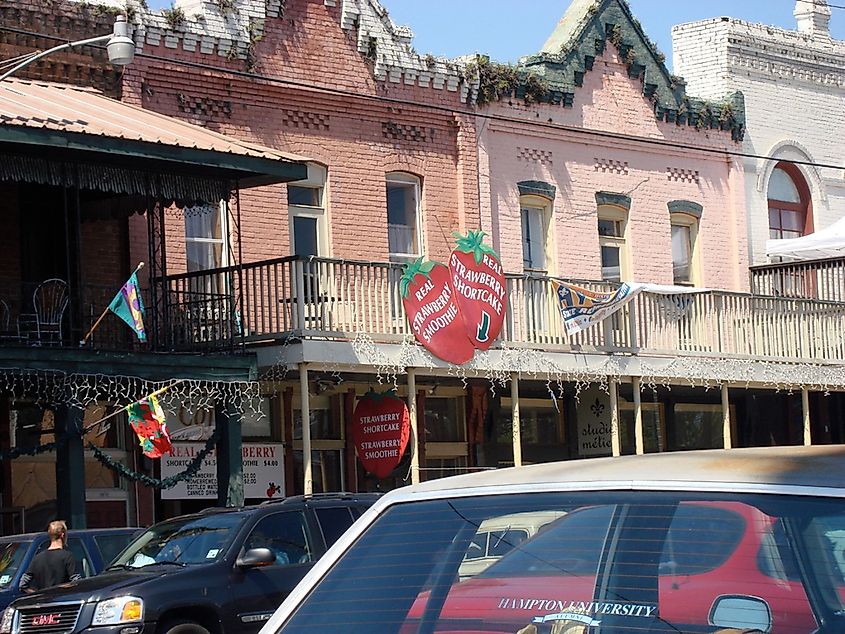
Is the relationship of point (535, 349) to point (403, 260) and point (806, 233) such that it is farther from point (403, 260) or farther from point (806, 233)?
point (806, 233)

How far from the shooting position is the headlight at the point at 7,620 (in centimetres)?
1311

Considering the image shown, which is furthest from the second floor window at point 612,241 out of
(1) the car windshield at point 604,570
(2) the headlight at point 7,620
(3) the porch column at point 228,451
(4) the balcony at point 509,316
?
(1) the car windshield at point 604,570

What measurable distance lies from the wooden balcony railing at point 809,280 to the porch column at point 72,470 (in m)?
14.9

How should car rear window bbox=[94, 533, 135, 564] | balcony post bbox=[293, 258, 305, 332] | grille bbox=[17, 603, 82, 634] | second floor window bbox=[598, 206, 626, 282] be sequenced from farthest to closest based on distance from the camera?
second floor window bbox=[598, 206, 626, 282] → balcony post bbox=[293, 258, 305, 332] → car rear window bbox=[94, 533, 135, 564] → grille bbox=[17, 603, 82, 634]

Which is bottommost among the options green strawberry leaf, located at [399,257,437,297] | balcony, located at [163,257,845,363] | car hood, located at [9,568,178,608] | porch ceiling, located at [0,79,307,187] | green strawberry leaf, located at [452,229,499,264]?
car hood, located at [9,568,178,608]

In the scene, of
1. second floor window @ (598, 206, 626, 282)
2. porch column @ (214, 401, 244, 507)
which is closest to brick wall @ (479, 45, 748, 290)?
second floor window @ (598, 206, 626, 282)

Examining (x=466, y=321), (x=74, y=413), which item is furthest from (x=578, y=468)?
(x=466, y=321)

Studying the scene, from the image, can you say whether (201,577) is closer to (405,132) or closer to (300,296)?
(300,296)

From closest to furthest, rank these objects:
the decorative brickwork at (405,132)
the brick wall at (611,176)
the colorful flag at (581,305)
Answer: the colorful flag at (581,305) < the decorative brickwork at (405,132) < the brick wall at (611,176)

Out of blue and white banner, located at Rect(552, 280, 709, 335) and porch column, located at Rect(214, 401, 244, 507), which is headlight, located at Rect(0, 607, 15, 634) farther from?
blue and white banner, located at Rect(552, 280, 709, 335)

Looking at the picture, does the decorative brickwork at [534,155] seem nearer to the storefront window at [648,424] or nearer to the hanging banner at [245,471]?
the storefront window at [648,424]

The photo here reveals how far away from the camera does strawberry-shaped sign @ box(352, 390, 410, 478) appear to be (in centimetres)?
2266

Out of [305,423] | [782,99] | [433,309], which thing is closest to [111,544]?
[305,423]

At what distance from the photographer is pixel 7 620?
521 inches
